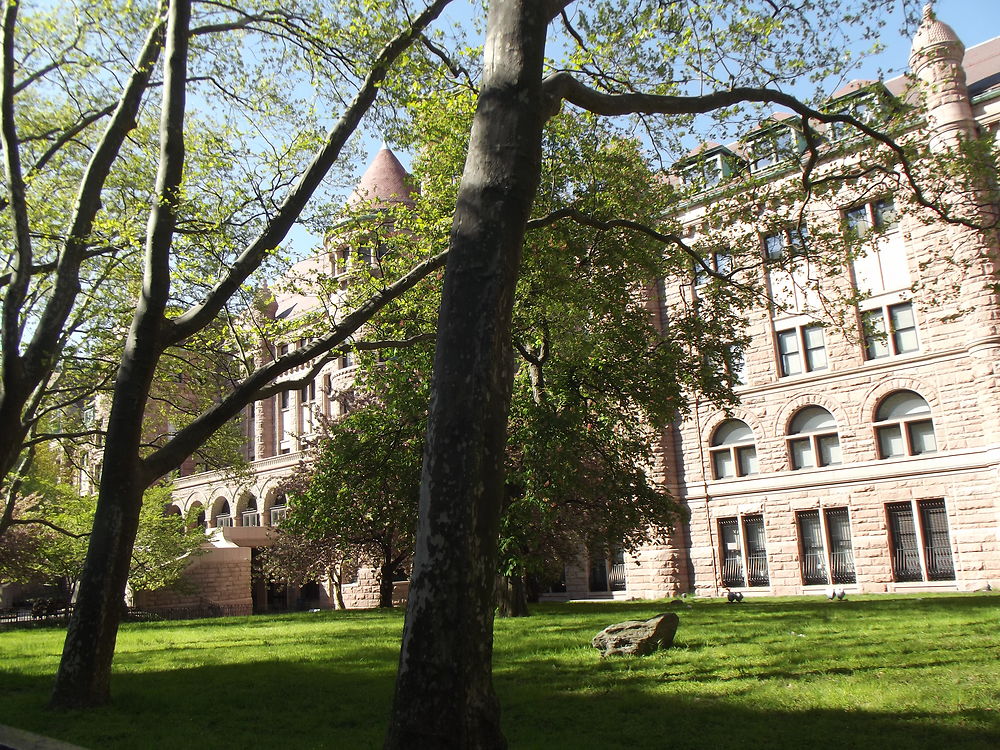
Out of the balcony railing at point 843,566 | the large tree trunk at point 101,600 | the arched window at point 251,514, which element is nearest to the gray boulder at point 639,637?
the large tree trunk at point 101,600

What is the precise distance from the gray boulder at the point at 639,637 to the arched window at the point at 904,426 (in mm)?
19355

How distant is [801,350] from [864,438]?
13.2 ft

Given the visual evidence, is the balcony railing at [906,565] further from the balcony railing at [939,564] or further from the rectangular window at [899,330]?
the rectangular window at [899,330]

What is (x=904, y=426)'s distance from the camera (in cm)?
2623

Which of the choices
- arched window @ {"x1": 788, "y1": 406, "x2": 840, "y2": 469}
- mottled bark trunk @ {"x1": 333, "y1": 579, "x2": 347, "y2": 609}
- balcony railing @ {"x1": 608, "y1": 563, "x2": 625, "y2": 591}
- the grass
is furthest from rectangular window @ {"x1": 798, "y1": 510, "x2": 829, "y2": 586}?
mottled bark trunk @ {"x1": 333, "y1": 579, "x2": 347, "y2": 609}

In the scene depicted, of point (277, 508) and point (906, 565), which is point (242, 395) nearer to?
point (906, 565)

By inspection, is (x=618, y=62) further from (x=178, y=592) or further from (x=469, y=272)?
(x=178, y=592)

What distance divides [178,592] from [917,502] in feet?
97.9

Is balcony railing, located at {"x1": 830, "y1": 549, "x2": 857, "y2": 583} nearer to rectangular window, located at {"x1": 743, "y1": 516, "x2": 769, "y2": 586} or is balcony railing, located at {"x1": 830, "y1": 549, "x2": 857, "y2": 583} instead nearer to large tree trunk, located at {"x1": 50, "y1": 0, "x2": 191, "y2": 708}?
rectangular window, located at {"x1": 743, "y1": 516, "x2": 769, "y2": 586}

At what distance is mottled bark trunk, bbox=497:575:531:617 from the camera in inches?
715

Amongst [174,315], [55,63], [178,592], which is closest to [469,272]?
[174,315]

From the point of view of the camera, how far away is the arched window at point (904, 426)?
26031 millimetres

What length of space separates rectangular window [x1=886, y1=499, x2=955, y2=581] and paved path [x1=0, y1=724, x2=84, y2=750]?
85.2ft

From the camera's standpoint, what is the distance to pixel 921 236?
26031mm
